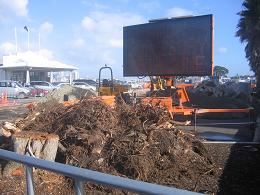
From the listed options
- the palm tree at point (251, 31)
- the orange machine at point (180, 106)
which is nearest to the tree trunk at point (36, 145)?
the orange machine at point (180, 106)

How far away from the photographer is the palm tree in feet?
113

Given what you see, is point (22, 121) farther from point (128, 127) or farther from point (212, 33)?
point (212, 33)

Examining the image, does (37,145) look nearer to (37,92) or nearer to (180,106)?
(180,106)

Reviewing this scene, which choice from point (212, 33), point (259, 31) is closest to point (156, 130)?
point (212, 33)

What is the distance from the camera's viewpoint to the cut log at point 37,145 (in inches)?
295

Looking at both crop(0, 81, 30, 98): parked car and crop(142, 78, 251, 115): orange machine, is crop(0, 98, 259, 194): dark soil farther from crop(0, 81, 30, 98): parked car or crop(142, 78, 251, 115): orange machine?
crop(0, 81, 30, 98): parked car

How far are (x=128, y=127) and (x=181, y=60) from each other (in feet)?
20.4

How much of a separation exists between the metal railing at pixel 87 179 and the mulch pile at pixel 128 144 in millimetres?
2939

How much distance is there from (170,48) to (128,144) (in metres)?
7.56

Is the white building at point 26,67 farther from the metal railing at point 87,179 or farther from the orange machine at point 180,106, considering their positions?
the metal railing at point 87,179

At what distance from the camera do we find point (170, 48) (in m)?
14.6

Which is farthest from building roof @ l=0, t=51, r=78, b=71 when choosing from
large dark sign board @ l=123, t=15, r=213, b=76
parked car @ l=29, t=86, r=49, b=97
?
large dark sign board @ l=123, t=15, r=213, b=76

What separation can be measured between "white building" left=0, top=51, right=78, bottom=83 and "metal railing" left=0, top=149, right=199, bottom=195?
53.2m

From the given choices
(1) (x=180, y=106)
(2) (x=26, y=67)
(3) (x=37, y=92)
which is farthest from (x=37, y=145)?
(2) (x=26, y=67)
